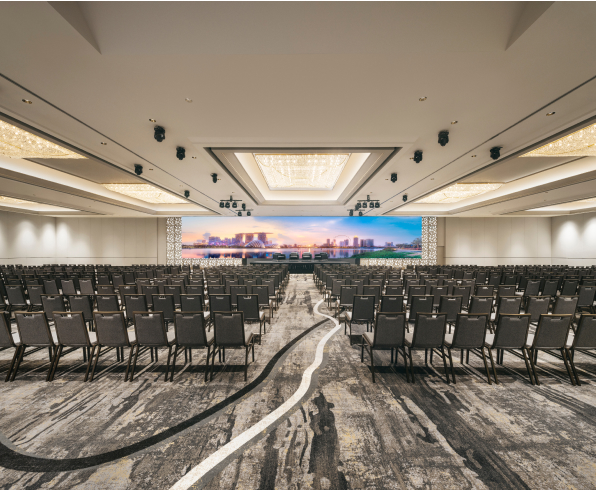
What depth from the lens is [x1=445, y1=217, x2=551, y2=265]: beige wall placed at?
1898cm

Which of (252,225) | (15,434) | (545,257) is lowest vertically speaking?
(15,434)

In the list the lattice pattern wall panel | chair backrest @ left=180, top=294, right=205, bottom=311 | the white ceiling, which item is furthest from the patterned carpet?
the lattice pattern wall panel

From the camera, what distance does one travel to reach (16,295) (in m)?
6.02

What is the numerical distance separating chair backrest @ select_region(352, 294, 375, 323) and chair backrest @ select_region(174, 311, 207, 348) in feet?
8.70

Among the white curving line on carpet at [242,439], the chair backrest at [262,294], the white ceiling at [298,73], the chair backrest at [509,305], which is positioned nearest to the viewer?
the white curving line on carpet at [242,439]

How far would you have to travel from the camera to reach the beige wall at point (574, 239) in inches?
628

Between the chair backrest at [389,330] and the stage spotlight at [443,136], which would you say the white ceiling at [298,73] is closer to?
the stage spotlight at [443,136]

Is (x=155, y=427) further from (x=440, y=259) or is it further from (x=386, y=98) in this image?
(x=440, y=259)

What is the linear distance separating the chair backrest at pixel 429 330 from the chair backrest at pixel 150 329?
3.40 metres

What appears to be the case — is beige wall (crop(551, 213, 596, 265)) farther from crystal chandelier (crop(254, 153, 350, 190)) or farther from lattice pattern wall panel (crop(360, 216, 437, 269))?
crystal chandelier (crop(254, 153, 350, 190))

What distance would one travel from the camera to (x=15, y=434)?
8.16 ft

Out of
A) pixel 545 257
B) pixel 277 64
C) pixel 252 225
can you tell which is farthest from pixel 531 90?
pixel 545 257

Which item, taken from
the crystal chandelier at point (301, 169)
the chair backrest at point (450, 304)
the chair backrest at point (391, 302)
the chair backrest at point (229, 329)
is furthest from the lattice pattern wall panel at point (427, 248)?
the chair backrest at point (229, 329)

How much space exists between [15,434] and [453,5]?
236 inches
